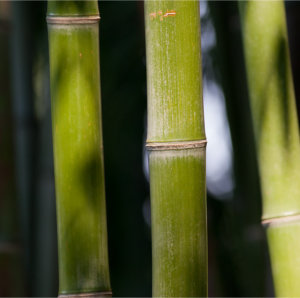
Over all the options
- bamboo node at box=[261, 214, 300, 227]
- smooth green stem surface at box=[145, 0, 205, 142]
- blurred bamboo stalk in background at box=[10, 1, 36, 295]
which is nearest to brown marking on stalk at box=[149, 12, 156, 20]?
smooth green stem surface at box=[145, 0, 205, 142]

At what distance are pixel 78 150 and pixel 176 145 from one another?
123 millimetres

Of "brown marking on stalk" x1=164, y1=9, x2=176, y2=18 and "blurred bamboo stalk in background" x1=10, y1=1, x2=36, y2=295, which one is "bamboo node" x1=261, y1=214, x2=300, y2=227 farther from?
"blurred bamboo stalk in background" x1=10, y1=1, x2=36, y2=295

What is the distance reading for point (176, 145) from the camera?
0.49 metres

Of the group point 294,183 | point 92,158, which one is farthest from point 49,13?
point 294,183

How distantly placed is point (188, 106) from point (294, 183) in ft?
0.50

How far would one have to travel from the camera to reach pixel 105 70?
1289mm

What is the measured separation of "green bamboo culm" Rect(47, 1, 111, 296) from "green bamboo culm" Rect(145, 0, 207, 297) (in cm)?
8

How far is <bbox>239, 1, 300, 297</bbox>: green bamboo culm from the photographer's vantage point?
54cm

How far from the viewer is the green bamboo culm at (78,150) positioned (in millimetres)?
545

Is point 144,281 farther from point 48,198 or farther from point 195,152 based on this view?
point 195,152

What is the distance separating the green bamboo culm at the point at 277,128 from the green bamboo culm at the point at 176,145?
0.09 m

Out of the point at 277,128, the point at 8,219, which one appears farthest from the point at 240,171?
the point at 277,128

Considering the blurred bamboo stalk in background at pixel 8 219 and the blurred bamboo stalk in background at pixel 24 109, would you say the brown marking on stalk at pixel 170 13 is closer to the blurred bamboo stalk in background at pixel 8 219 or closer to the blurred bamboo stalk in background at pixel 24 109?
the blurred bamboo stalk in background at pixel 8 219

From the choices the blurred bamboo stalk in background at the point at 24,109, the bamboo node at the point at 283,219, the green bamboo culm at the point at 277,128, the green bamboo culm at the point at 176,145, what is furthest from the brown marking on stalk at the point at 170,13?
the blurred bamboo stalk in background at the point at 24,109
